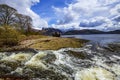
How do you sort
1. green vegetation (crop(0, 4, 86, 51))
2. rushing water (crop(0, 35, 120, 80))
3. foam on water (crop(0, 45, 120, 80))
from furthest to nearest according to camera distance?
green vegetation (crop(0, 4, 86, 51)) → foam on water (crop(0, 45, 120, 80)) → rushing water (crop(0, 35, 120, 80))

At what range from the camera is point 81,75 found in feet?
42.8

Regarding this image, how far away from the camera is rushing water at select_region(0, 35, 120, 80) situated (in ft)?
42.6

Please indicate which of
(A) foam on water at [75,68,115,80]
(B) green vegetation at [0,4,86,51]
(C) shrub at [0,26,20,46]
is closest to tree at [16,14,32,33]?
(B) green vegetation at [0,4,86,51]

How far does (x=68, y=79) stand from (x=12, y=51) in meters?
7.06

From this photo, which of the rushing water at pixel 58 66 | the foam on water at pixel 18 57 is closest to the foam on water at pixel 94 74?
the rushing water at pixel 58 66

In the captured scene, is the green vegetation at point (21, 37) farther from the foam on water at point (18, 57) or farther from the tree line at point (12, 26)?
the foam on water at point (18, 57)

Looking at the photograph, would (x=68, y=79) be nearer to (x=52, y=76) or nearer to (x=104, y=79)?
(x=52, y=76)

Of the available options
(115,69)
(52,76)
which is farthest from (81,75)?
(115,69)

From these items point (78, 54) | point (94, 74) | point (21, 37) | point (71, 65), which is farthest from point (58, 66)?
point (21, 37)

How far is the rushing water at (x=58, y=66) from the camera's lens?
512 inches

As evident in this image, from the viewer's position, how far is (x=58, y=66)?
14.1 meters

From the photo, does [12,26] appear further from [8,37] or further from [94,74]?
[94,74]

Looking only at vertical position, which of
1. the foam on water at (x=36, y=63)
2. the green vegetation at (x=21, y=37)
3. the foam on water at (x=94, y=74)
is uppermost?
the green vegetation at (x=21, y=37)

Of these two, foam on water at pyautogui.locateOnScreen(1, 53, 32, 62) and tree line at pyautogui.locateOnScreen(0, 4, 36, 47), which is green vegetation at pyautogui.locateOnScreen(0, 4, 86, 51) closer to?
tree line at pyautogui.locateOnScreen(0, 4, 36, 47)
